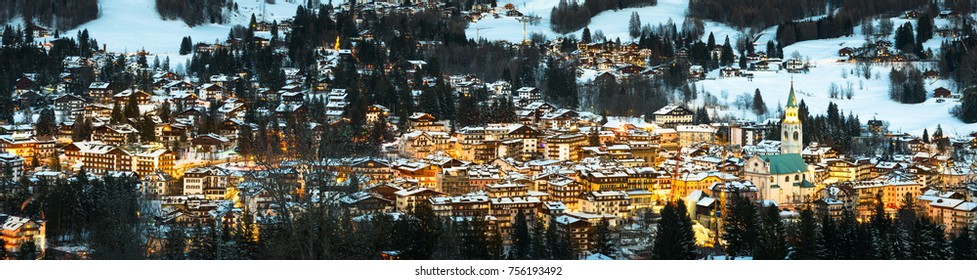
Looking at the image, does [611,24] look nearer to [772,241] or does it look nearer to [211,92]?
[211,92]

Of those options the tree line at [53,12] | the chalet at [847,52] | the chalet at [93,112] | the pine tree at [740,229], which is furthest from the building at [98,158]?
the chalet at [847,52]

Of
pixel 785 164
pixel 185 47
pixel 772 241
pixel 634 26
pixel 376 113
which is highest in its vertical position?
pixel 634 26

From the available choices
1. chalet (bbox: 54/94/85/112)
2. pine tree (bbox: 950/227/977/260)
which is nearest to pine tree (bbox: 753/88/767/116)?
chalet (bbox: 54/94/85/112)

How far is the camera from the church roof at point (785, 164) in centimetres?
1292

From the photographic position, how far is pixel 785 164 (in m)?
13.0

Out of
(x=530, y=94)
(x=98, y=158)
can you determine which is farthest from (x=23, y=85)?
(x=530, y=94)

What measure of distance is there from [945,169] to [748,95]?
638 centimetres

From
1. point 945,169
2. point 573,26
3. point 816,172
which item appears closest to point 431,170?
point 816,172

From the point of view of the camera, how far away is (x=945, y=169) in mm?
13555

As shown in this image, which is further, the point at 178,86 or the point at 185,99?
the point at 178,86

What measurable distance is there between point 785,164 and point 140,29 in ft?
53.2

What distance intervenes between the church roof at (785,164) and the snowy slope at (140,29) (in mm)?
14159

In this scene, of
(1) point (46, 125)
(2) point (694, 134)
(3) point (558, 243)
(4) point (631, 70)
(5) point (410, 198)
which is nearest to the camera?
(3) point (558, 243)

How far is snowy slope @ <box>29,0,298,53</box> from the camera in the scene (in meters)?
23.8
